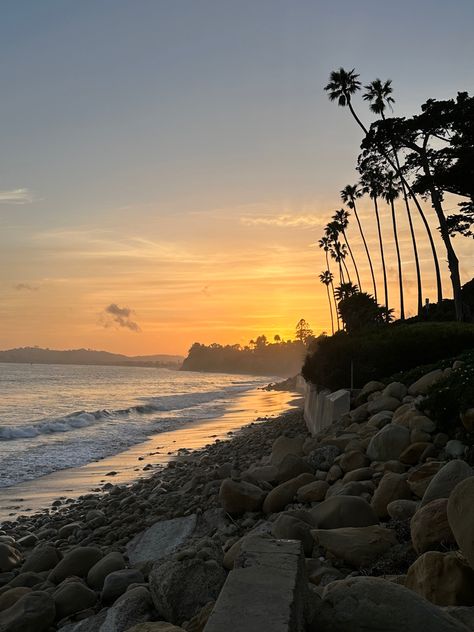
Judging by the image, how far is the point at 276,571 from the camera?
334 centimetres

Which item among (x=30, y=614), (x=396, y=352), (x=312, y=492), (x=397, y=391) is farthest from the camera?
(x=396, y=352)

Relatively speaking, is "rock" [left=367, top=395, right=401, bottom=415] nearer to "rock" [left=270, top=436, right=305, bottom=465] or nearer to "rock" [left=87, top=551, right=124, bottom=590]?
"rock" [left=270, top=436, right=305, bottom=465]

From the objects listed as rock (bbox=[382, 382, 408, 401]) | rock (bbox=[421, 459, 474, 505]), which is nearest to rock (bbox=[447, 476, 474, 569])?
rock (bbox=[421, 459, 474, 505])

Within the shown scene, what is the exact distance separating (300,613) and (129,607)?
2539 millimetres

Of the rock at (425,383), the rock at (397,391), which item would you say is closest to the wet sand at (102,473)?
the rock at (397,391)

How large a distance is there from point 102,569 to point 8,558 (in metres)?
1.81

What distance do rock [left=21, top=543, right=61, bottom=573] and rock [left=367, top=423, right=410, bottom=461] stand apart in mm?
4780

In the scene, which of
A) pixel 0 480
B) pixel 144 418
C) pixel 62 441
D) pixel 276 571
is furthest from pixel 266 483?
pixel 144 418

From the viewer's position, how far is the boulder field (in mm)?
3361

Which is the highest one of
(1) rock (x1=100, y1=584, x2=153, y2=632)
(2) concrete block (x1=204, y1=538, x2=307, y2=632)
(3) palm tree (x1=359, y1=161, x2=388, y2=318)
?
(3) palm tree (x1=359, y1=161, x2=388, y2=318)

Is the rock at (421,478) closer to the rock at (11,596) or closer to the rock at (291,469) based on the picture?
the rock at (291,469)

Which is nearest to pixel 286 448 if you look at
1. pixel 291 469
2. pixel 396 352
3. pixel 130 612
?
pixel 291 469

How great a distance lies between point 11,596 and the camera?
620cm

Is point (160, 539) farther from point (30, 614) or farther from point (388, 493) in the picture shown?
point (388, 493)
